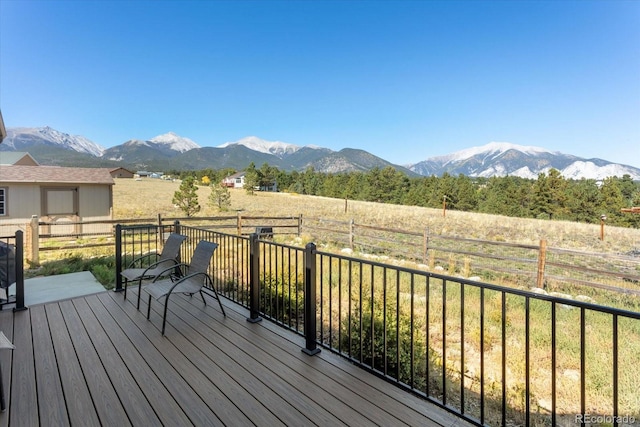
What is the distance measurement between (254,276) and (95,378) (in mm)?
1507

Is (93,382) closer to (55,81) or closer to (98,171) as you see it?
(98,171)


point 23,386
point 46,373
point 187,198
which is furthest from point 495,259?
point 187,198

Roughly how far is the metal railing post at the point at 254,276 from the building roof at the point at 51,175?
43.9 ft

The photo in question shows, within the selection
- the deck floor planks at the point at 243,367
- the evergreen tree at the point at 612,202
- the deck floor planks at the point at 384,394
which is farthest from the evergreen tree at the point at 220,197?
the evergreen tree at the point at 612,202

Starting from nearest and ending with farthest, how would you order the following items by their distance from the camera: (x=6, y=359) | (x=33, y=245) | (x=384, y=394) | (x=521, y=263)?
1. (x=384, y=394)
2. (x=6, y=359)
3. (x=33, y=245)
4. (x=521, y=263)

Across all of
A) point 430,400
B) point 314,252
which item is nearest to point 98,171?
point 314,252

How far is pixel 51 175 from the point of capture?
12523mm

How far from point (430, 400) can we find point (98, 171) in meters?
17.1

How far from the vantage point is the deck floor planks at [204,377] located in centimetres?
181

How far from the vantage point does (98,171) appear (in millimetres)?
14367

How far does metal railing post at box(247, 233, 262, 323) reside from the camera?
3195mm

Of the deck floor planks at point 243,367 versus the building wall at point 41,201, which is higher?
the building wall at point 41,201

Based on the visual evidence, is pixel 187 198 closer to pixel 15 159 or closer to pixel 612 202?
pixel 15 159

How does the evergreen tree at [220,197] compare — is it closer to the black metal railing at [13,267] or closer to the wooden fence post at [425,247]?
the wooden fence post at [425,247]
